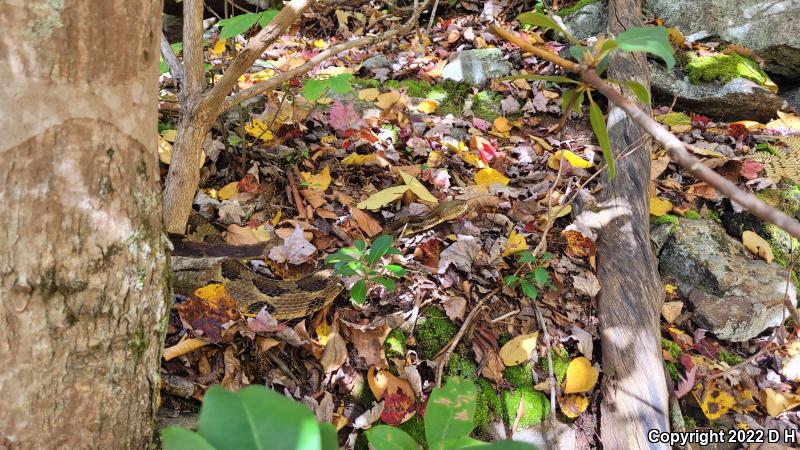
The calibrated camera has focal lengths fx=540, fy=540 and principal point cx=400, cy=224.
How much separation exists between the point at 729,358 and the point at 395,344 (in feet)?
7.81

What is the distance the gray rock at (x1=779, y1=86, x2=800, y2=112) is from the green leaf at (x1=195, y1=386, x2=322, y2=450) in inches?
273

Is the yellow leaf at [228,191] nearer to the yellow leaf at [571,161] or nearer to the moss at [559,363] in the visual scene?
the moss at [559,363]

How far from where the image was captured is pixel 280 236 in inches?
134

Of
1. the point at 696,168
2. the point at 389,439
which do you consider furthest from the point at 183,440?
the point at 696,168

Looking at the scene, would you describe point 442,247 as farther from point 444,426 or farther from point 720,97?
point 720,97

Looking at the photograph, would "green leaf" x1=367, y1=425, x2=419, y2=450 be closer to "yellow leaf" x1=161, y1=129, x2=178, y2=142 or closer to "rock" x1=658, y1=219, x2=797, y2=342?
"yellow leaf" x1=161, y1=129, x2=178, y2=142

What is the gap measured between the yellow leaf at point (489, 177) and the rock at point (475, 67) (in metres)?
1.40

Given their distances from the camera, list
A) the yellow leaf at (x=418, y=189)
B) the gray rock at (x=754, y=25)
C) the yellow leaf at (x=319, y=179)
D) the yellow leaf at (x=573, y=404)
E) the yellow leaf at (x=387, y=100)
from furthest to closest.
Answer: the gray rock at (x=754, y=25) → the yellow leaf at (x=387, y=100) → the yellow leaf at (x=418, y=189) → the yellow leaf at (x=319, y=179) → the yellow leaf at (x=573, y=404)

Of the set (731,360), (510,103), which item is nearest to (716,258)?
(731,360)

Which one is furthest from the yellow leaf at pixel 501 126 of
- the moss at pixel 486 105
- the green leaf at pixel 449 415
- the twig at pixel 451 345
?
the green leaf at pixel 449 415

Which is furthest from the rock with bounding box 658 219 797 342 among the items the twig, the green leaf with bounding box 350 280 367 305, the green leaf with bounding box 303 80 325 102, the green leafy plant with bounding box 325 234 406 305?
the green leaf with bounding box 303 80 325 102

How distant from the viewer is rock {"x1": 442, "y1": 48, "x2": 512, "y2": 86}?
17.5ft

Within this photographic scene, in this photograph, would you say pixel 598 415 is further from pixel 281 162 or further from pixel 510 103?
pixel 510 103

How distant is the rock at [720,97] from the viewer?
5.42 meters
